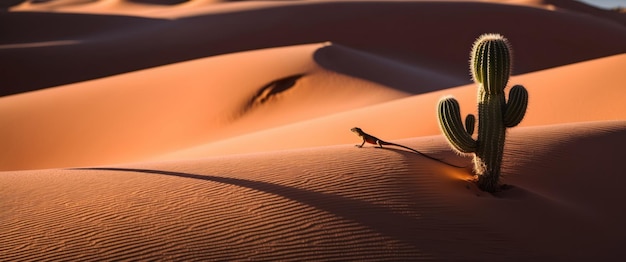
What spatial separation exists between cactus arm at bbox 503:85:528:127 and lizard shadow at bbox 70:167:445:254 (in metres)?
1.41

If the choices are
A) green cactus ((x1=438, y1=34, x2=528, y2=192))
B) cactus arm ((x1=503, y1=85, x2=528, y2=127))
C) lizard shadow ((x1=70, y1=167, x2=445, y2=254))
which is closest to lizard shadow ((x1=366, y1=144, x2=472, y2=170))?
green cactus ((x1=438, y1=34, x2=528, y2=192))

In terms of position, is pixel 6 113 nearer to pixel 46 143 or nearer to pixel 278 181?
pixel 46 143

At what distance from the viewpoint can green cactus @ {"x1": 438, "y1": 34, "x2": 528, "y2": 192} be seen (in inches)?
199

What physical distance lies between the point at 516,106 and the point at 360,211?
5.70ft

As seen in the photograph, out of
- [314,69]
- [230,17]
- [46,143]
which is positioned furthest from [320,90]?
[230,17]

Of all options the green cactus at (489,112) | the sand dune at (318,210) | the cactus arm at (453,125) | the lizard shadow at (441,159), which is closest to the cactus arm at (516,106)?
the green cactus at (489,112)

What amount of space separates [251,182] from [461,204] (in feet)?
5.61

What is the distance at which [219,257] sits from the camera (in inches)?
146

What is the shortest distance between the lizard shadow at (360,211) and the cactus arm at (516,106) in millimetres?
1411

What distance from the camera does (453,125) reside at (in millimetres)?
5035

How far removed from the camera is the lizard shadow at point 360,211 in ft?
13.5

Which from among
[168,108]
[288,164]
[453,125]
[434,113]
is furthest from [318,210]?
[168,108]

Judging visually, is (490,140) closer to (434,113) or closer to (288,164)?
(288,164)

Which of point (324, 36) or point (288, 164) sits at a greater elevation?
point (324, 36)
